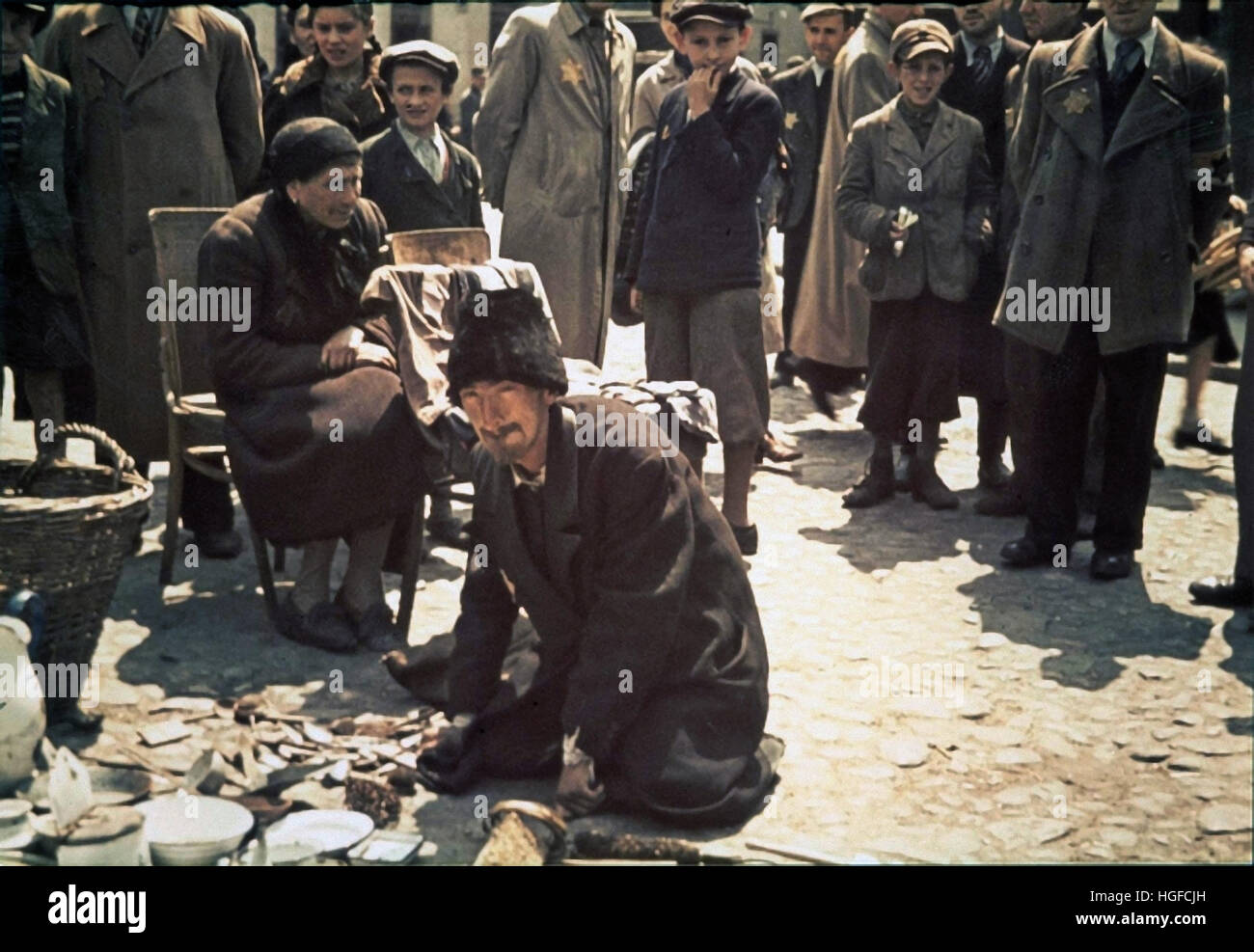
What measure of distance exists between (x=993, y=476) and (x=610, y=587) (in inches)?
162

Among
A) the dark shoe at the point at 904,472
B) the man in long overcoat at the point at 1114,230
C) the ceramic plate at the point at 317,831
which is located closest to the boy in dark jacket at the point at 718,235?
the man in long overcoat at the point at 1114,230

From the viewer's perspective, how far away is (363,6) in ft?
24.9

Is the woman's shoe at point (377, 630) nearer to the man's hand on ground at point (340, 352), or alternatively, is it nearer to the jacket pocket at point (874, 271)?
the man's hand on ground at point (340, 352)

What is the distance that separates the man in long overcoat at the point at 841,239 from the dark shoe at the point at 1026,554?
8.74 feet

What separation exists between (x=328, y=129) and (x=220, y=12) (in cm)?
152

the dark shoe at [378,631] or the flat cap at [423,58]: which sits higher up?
the flat cap at [423,58]

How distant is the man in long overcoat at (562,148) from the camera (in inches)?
320

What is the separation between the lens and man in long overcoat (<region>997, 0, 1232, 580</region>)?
273 inches

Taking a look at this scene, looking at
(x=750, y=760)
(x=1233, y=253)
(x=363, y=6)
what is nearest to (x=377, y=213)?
(x=363, y=6)

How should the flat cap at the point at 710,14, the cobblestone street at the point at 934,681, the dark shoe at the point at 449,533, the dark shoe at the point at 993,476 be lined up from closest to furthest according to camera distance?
the cobblestone street at the point at 934,681, the flat cap at the point at 710,14, the dark shoe at the point at 449,533, the dark shoe at the point at 993,476

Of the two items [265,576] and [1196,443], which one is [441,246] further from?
[1196,443]

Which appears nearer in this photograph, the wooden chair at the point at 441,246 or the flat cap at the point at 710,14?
the wooden chair at the point at 441,246

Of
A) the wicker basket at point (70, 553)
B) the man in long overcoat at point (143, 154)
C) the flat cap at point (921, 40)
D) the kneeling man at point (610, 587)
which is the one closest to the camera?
the kneeling man at point (610, 587)
